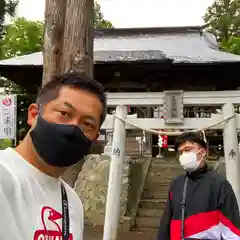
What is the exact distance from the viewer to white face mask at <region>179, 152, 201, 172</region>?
12.8 ft

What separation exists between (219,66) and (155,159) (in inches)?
125

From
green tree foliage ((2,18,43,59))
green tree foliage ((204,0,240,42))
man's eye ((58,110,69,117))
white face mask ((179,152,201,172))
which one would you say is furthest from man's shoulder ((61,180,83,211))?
green tree foliage ((204,0,240,42))

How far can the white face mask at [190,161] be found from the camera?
153 inches

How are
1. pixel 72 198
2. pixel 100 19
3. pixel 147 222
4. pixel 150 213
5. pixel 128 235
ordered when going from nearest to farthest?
pixel 72 198
pixel 128 235
pixel 147 222
pixel 150 213
pixel 100 19

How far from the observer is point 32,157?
1.38m

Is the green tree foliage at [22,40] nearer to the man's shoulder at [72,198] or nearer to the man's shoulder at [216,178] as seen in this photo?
the man's shoulder at [216,178]

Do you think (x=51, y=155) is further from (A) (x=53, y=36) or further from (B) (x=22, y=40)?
(B) (x=22, y=40)

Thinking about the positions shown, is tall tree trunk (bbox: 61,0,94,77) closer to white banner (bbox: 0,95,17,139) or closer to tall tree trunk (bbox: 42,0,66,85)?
tall tree trunk (bbox: 42,0,66,85)

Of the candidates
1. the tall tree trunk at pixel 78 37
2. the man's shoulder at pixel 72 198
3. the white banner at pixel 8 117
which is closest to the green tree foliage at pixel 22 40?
the white banner at pixel 8 117

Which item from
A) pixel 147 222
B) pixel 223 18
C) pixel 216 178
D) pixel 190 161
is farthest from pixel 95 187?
pixel 223 18

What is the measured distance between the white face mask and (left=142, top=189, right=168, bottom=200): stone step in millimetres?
6431

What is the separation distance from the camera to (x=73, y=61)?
534 cm

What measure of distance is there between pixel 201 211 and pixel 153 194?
6.92 m

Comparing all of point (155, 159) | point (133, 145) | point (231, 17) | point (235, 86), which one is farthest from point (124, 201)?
point (231, 17)
